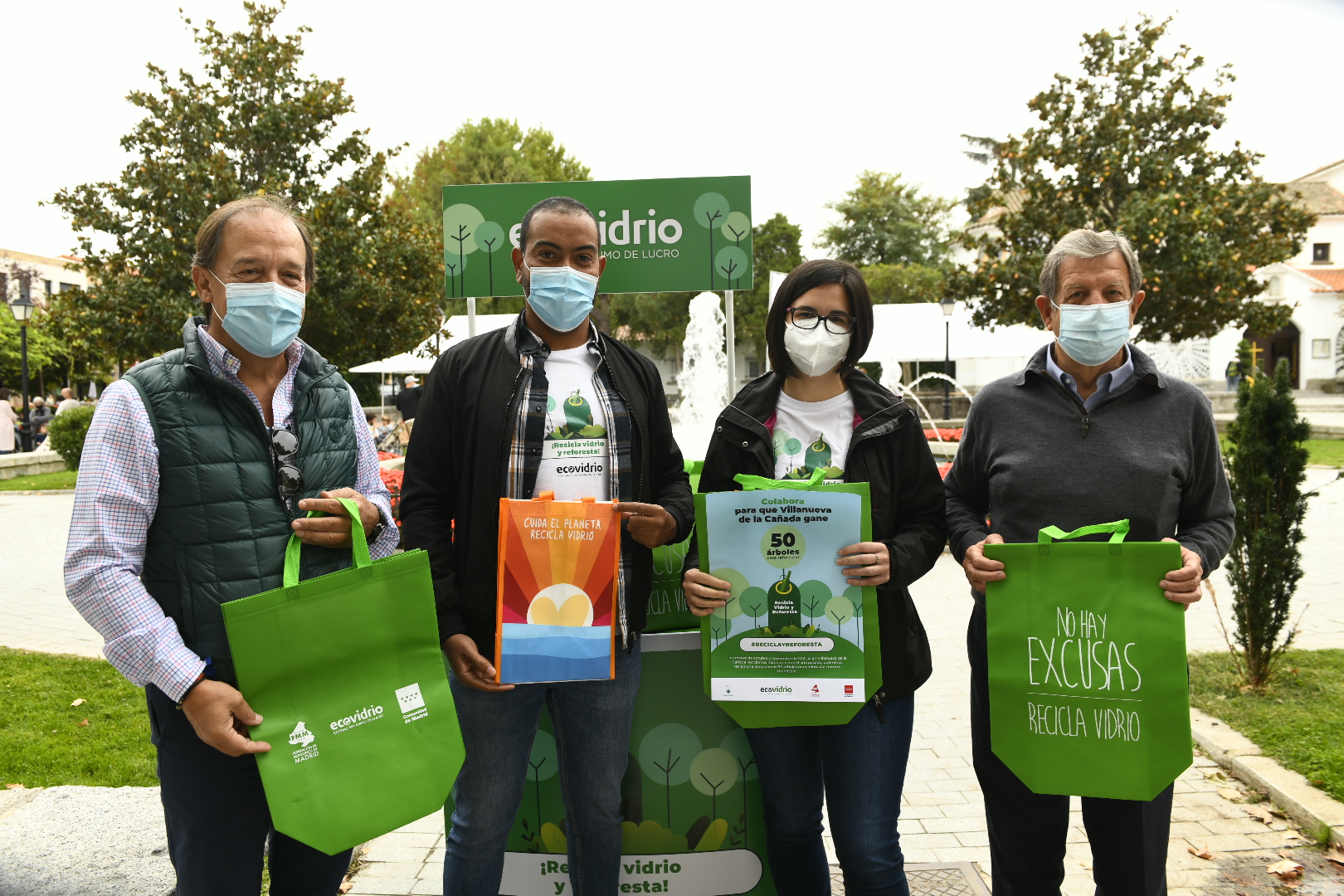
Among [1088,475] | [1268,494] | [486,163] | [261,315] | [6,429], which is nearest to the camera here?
[261,315]

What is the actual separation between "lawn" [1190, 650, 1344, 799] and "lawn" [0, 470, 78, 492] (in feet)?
59.7

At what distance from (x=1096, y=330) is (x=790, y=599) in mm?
1181

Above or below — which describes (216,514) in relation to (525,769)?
above

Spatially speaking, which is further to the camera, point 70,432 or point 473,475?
point 70,432

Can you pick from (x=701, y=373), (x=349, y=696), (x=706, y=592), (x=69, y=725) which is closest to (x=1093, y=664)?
(x=706, y=592)

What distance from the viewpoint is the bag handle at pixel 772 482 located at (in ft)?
7.47

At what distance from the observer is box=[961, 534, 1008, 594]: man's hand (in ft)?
7.53

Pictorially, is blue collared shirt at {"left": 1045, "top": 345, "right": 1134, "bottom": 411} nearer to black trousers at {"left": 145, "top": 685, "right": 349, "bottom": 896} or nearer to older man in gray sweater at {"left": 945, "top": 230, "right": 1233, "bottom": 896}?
older man in gray sweater at {"left": 945, "top": 230, "right": 1233, "bottom": 896}

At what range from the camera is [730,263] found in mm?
4078

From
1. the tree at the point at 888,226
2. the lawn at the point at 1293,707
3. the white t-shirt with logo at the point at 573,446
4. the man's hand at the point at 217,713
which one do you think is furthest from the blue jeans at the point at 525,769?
the tree at the point at 888,226

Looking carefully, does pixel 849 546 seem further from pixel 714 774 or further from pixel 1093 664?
pixel 714 774

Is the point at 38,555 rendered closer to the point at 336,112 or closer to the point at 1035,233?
the point at 336,112

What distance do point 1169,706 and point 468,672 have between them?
5.96 feet

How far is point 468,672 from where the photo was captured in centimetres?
227
